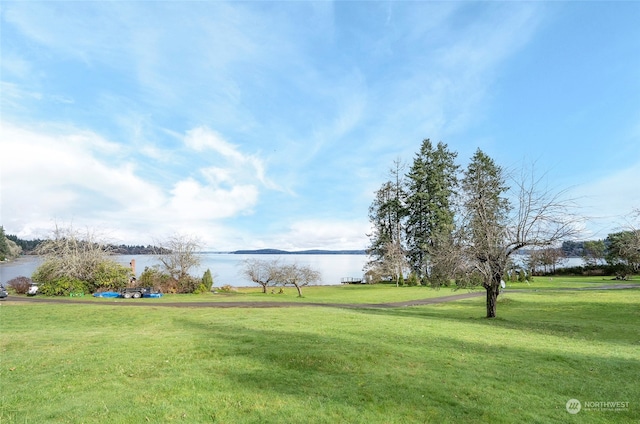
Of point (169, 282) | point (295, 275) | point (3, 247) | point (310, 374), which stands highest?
point (3, 247)

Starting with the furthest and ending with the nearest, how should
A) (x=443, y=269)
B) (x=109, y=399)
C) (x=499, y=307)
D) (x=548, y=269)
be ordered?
(x=548, y=269) < (x=499, y=307) < (x=443, y=269) < (x=109, y=399)

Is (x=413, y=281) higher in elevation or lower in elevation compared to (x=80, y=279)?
lower

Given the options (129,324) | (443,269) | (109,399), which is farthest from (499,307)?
(109,399)

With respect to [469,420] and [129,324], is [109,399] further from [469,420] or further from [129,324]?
[129,324]

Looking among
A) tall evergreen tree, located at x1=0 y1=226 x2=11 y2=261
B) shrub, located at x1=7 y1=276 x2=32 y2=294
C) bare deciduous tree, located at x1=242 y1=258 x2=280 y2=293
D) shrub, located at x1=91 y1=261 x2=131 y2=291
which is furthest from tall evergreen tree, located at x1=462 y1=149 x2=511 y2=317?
tall evergreen tree, located at x1=0 y1=226 x2=11 y2=261

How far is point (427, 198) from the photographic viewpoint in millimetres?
56812

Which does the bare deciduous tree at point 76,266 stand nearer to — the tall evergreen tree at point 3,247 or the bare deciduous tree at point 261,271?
the bare deciduous tree at point 261,271

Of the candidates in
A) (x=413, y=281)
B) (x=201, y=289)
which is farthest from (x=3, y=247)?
(x=413, y=281)

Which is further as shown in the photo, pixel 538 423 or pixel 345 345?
pixel 345 345

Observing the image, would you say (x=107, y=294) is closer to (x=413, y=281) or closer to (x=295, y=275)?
(x=295, y=275)

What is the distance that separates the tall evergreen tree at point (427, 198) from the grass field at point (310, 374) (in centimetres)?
4167

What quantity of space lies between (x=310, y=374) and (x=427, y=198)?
52.2m

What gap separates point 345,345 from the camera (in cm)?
1054

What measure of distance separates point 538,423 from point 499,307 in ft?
73.5
